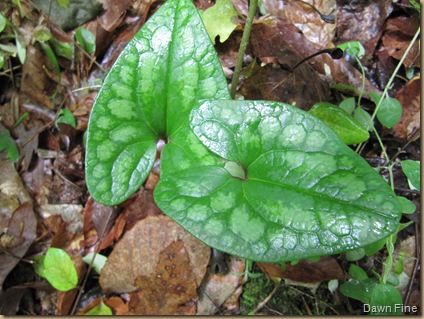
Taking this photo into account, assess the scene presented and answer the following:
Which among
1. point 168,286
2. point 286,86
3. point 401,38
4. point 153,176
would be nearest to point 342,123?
point 286,86

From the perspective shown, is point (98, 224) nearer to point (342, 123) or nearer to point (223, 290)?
point (223, 290)

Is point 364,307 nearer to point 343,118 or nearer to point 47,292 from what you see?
point 343,118

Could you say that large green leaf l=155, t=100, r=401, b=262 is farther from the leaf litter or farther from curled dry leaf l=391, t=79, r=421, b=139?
curled dry leaf l=391, t=79, r=421, b=139

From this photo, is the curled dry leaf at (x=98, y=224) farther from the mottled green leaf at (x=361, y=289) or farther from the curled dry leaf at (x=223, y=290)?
the mottled green leaf at (x=361, y=289)

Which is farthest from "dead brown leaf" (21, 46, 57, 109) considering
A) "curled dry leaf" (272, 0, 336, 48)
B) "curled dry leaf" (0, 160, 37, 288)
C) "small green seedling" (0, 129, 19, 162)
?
"curled dry leaf" (272, 0, 336, 48)

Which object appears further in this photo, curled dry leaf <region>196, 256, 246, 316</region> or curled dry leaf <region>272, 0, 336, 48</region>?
curled dry leaf <region>272, 0, 336, 48</region>

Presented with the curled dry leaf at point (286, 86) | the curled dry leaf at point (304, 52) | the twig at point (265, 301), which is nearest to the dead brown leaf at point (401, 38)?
the curled dry leaf at point (304, 52)
